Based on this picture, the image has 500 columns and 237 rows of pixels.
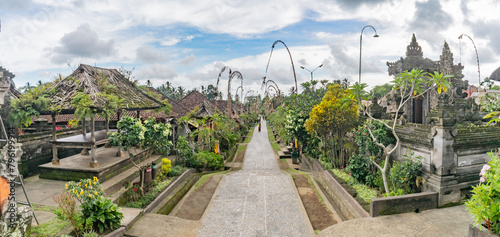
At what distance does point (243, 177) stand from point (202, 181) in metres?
1.94

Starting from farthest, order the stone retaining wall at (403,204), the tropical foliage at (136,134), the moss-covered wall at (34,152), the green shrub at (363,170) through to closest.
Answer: the moss-covered wall at (34,152) → the green shrub at (363,170) → the tropical foliage at (136,134) → the stone retaining wall at (403,204)

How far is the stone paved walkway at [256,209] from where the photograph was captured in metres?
6.99

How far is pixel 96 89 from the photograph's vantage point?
416 inches

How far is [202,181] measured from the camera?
38.7ft

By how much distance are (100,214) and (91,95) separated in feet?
18.7

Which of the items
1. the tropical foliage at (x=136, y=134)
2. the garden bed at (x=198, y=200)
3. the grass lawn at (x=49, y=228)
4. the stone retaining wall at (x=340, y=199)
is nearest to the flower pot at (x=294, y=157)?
the stone retaining wall at (x=340, y=199)

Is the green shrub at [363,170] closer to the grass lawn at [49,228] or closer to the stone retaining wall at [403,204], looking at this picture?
the stone retaining wall at [403,204]

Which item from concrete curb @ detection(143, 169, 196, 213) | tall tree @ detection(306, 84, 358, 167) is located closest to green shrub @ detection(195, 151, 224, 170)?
concrete curb @ detection(143, 169, 196, 213)

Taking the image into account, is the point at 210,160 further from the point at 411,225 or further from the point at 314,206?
the point at 411,225

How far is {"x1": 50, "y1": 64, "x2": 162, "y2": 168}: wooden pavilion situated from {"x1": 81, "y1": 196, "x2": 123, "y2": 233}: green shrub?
479cm

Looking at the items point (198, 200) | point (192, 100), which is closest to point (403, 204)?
point (198, 200)

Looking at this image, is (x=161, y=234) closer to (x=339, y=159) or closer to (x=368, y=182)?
(x=368, y=182)

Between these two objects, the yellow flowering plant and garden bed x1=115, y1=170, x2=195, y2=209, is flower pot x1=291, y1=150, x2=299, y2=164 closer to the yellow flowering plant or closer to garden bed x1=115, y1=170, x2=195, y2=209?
garden bed x1=115, y1=170, x2=195, y2=209

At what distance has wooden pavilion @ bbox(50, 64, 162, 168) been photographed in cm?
1005
